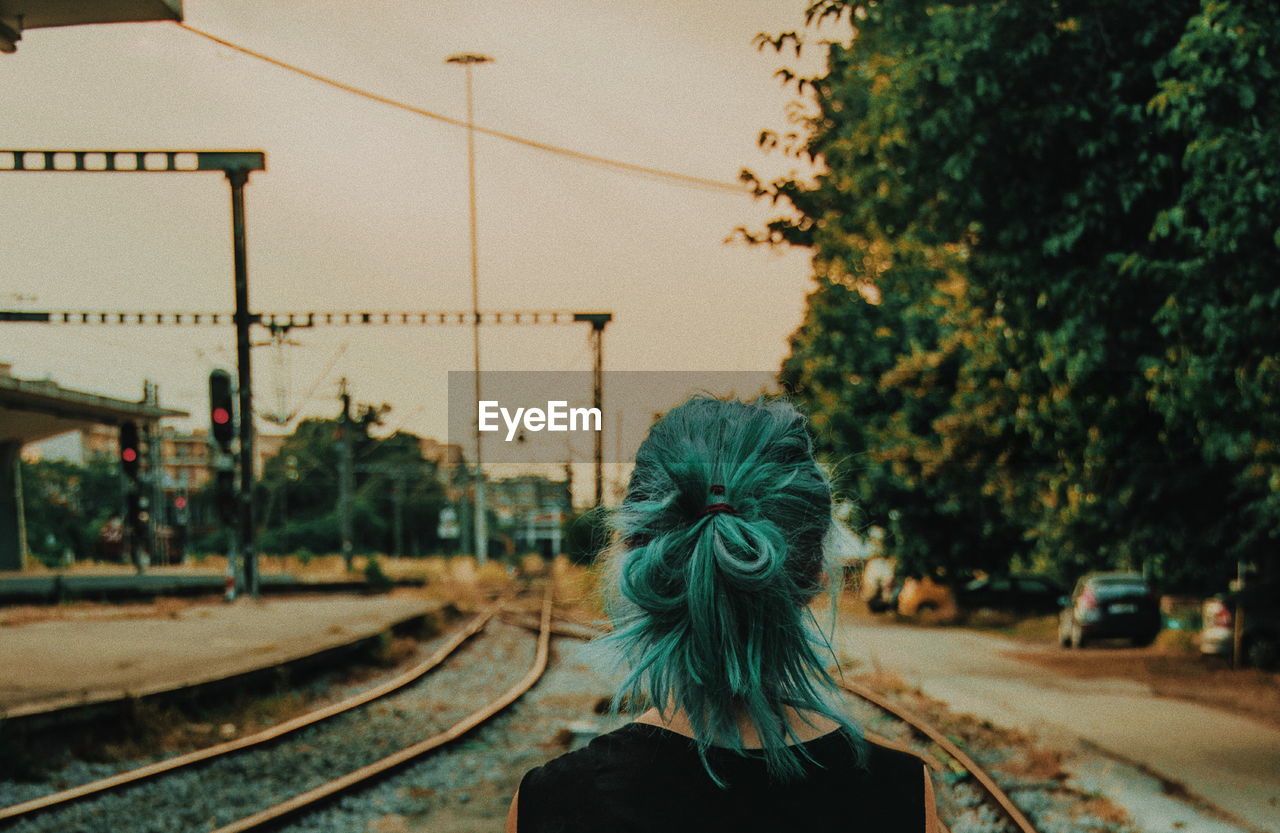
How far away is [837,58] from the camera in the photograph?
11.8 m

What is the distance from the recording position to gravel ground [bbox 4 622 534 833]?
302 inches

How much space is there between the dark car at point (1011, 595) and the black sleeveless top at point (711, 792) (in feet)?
102

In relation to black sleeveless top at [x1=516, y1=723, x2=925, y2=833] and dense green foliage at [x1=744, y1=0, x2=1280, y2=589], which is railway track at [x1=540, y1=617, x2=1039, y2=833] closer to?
dense green foliage at [x1=744, y1=0, x2=1280, y2=589]

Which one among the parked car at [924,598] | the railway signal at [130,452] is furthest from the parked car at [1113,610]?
the railway signal at [130,452]

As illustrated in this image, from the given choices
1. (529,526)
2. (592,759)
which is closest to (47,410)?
(592,759)

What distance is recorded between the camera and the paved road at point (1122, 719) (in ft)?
28.8

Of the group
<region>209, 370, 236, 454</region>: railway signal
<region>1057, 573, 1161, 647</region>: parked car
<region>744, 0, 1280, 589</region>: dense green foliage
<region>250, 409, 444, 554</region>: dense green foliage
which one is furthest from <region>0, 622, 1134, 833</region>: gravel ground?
<region>250, 409, 444, 554</region>: dense green foliage

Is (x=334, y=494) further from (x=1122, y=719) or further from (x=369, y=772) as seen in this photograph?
(x=369, y=772)

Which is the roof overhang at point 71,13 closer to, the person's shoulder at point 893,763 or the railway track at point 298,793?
the railway track at point 298,793

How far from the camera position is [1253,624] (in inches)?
631

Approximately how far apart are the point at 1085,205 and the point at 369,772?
23.1ft

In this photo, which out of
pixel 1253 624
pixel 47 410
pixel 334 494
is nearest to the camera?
pixel 1253 624

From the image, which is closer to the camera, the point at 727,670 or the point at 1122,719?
the point at 727,670

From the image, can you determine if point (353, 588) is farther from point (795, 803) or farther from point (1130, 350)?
point (795, 803)
